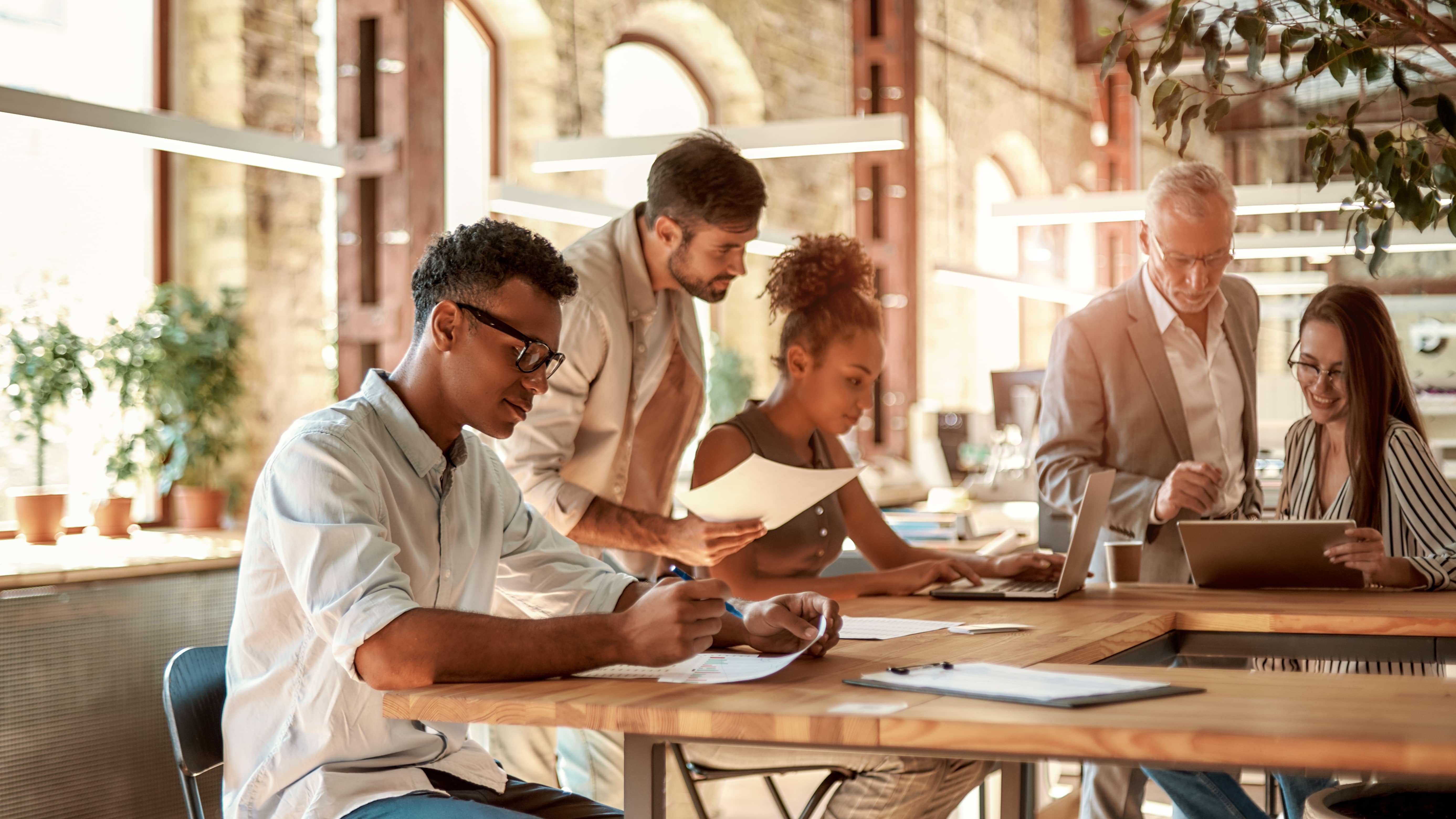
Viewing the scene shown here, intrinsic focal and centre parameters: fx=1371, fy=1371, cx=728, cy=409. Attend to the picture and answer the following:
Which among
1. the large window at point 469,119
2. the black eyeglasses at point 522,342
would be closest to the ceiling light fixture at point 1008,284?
the large window at point 469,119

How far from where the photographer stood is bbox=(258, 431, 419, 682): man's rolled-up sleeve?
160 cm

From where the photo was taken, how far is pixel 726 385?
9.12 meters

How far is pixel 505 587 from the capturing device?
7.22 ft

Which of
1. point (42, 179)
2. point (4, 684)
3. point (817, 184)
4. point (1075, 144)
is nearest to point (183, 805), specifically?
point (4, 684)

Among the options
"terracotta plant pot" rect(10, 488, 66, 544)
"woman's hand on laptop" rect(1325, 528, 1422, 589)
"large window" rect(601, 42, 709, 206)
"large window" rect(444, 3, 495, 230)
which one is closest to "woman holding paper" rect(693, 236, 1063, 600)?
"woman's hand on laptop" rect(1325, 528, 1422, 589)

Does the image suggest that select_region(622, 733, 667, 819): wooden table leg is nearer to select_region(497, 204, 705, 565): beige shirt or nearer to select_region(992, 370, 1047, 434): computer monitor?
select_region(497, 204, 705, 565): beige shirt

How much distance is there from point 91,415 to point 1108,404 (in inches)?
192

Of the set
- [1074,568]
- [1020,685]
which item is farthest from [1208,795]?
[1020,685]

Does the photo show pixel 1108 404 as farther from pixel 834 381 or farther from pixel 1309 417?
pixel 834 381

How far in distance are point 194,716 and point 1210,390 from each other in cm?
220

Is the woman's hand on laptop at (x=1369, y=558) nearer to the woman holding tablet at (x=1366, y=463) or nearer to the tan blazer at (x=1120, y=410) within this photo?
the woman holding tablet at (x=1366, y=463)

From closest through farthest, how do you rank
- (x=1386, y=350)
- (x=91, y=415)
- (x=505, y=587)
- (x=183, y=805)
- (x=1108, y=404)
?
(x=505, y=587), (x=1386, y=350), (x=1108, y=404), (x=183, y=805), (x=91, y=415)

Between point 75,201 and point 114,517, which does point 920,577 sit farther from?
point 75,201

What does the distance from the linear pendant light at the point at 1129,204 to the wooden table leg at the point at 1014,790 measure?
436 centimetres
